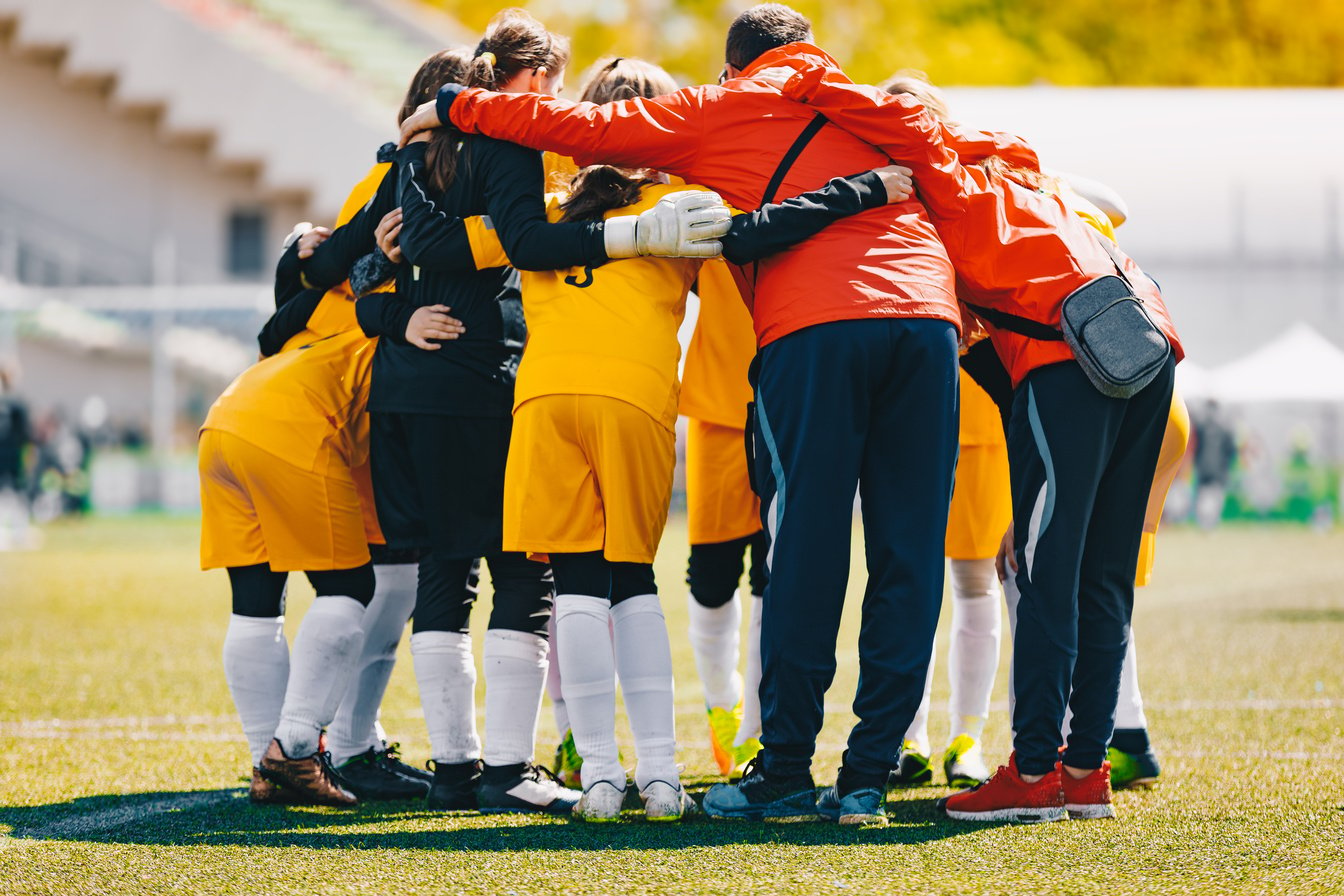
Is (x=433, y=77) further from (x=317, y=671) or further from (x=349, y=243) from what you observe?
(x=317, y=671)

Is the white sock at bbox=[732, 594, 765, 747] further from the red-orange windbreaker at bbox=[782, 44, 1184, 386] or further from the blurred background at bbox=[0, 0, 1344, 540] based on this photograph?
the blurred background at bbox=[0, 0, 1344, 540]

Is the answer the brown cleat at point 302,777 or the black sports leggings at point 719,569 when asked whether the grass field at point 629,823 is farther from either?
the black sports leggings at point 719,569

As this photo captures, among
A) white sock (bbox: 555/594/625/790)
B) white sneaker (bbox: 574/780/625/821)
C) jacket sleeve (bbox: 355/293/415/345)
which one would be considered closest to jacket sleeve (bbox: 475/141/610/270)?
jacket sleeve (bbox: 355/293/415/345)

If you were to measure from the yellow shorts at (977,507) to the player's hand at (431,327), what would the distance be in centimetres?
166

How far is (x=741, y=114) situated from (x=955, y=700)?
1.99m

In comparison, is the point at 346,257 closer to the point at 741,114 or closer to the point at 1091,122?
the point at 741,114

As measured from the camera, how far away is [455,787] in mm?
4605

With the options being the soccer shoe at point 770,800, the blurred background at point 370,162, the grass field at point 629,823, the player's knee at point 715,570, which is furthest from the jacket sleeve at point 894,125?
the blurred background at point 370,162

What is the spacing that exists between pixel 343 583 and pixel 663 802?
118cm

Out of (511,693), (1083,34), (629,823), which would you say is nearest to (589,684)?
(511,693)

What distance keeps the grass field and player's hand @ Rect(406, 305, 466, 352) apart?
4.23 ft

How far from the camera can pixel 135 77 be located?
102 ft

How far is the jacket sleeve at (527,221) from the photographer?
13.9 ft

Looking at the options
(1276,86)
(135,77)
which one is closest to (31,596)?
(135,77)
